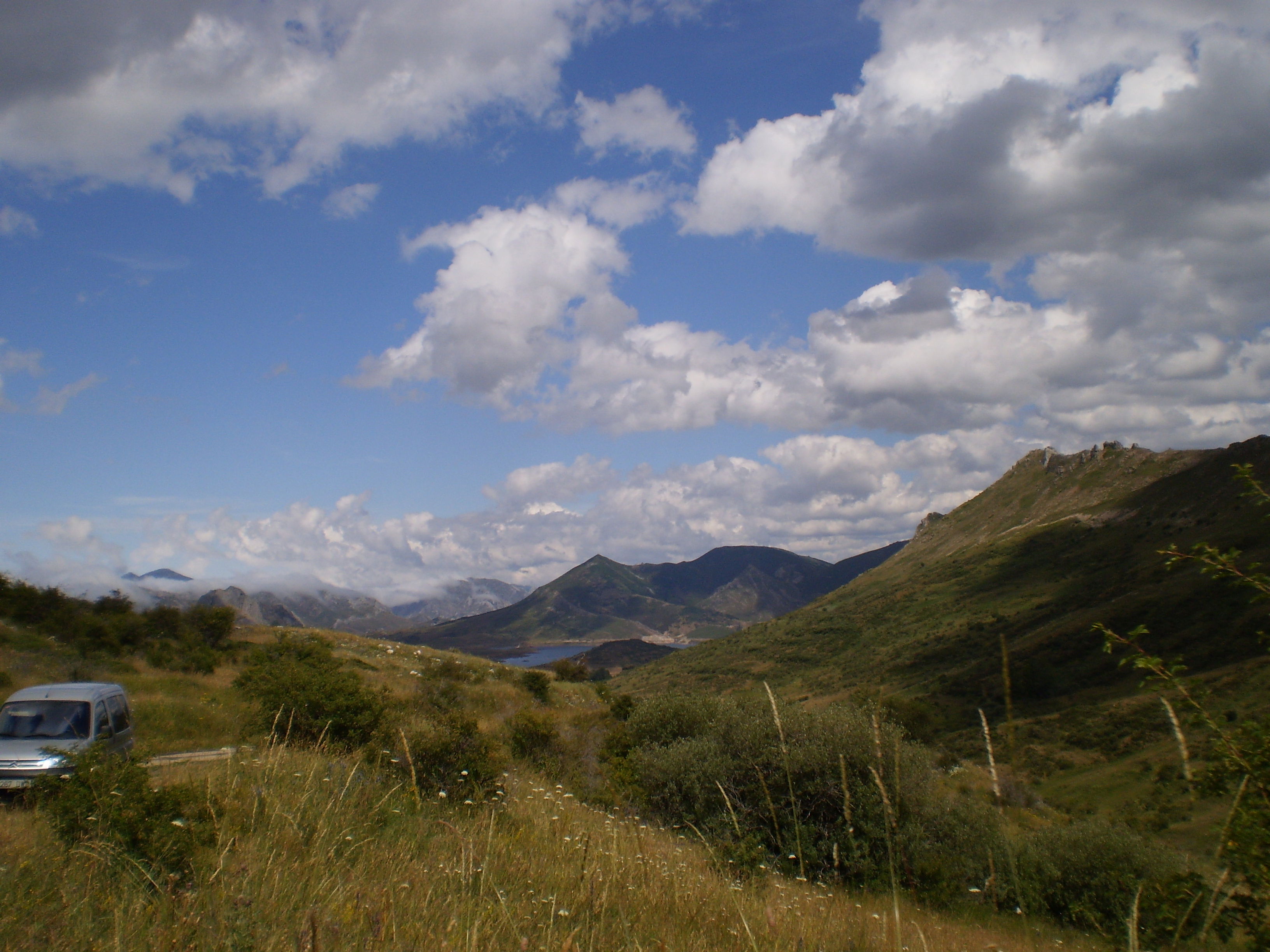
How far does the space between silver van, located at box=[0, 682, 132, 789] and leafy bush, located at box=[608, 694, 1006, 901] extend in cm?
1206

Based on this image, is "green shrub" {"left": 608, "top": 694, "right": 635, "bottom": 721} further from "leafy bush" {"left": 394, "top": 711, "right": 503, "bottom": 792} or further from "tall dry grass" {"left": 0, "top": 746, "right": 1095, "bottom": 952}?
"tall dry grass" {"left": 0, "top": 746, "right": 1095, "bottom": 952}

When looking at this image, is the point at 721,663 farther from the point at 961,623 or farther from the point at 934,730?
the point at 934,730

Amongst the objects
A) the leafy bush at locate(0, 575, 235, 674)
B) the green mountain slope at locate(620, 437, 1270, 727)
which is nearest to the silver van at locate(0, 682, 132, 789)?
the leafy bush at locate(0, 575, 235, 674)

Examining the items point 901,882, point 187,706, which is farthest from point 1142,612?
point 187,706

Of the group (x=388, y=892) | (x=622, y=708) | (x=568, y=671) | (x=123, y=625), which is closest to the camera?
(x=388, y=892)

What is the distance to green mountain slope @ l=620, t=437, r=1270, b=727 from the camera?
268 ft

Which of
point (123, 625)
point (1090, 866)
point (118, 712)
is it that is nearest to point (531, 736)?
point (118, 712)

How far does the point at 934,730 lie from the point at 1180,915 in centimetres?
7476

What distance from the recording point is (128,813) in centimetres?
513

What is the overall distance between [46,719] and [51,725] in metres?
0.19

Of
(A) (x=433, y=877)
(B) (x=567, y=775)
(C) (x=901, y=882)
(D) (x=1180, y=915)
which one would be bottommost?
(C) (x=901, y=882)

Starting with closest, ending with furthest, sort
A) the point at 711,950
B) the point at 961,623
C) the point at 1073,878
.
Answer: the point at 711,950, the point at 1073,878, the point at 961,623

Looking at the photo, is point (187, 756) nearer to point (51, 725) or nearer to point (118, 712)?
point (118, 712)

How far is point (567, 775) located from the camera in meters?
20.5
